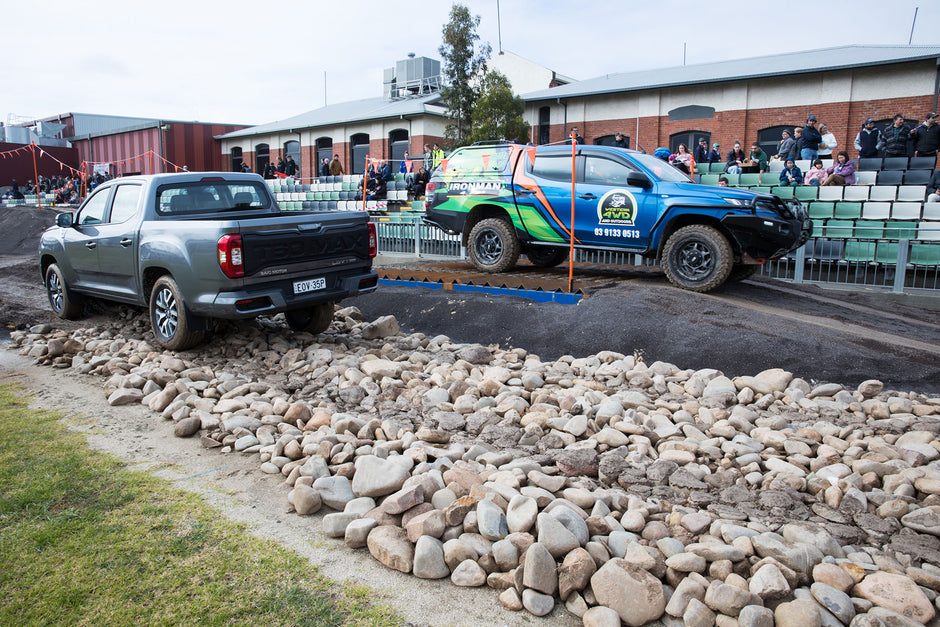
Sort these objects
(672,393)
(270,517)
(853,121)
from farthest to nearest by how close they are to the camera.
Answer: (853,121) → (672,393) → (270,517)

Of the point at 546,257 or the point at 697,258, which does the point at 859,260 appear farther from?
the point at 546,257

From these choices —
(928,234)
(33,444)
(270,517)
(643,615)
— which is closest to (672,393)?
(643,615)

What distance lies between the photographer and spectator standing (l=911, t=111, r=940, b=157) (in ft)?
49.8

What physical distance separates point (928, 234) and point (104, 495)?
14353 mm

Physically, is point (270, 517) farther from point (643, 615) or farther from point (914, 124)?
point (914, 124)

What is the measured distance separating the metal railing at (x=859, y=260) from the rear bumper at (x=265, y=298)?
4955mm

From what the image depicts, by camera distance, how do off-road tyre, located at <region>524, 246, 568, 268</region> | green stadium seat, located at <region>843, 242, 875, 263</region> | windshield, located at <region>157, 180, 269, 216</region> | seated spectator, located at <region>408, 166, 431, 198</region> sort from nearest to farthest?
windshield, located at <region>157, 180, 269, 216</region> < green stadium seat, located at <region>843, 242, 875, 263</region> < off-road tyre, located at <region>524, 246, 568, 268</region> < seated spectator, located at <region>408, 166, 431, 198</region>

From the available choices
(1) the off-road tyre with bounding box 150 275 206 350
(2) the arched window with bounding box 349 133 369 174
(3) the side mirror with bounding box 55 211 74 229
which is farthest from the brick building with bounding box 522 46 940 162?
(1) the off-road tyre with bounding box 150 275 206 350

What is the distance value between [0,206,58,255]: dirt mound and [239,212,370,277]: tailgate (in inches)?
782

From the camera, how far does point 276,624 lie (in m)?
2.91

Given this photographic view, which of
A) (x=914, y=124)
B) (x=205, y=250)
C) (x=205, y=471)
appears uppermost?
(x=914, y=124)

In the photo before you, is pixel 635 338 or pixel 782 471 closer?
pixel 782 471

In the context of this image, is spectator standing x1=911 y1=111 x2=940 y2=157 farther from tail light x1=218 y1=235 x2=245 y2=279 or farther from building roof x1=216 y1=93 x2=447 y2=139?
building roof x1=216 y1=93 x2=447 y2=139

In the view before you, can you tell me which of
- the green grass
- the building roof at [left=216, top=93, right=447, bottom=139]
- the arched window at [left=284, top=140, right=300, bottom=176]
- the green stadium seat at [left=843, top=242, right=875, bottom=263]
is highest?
the building roof at [left=216, top=93, right=447, bottom=139]
